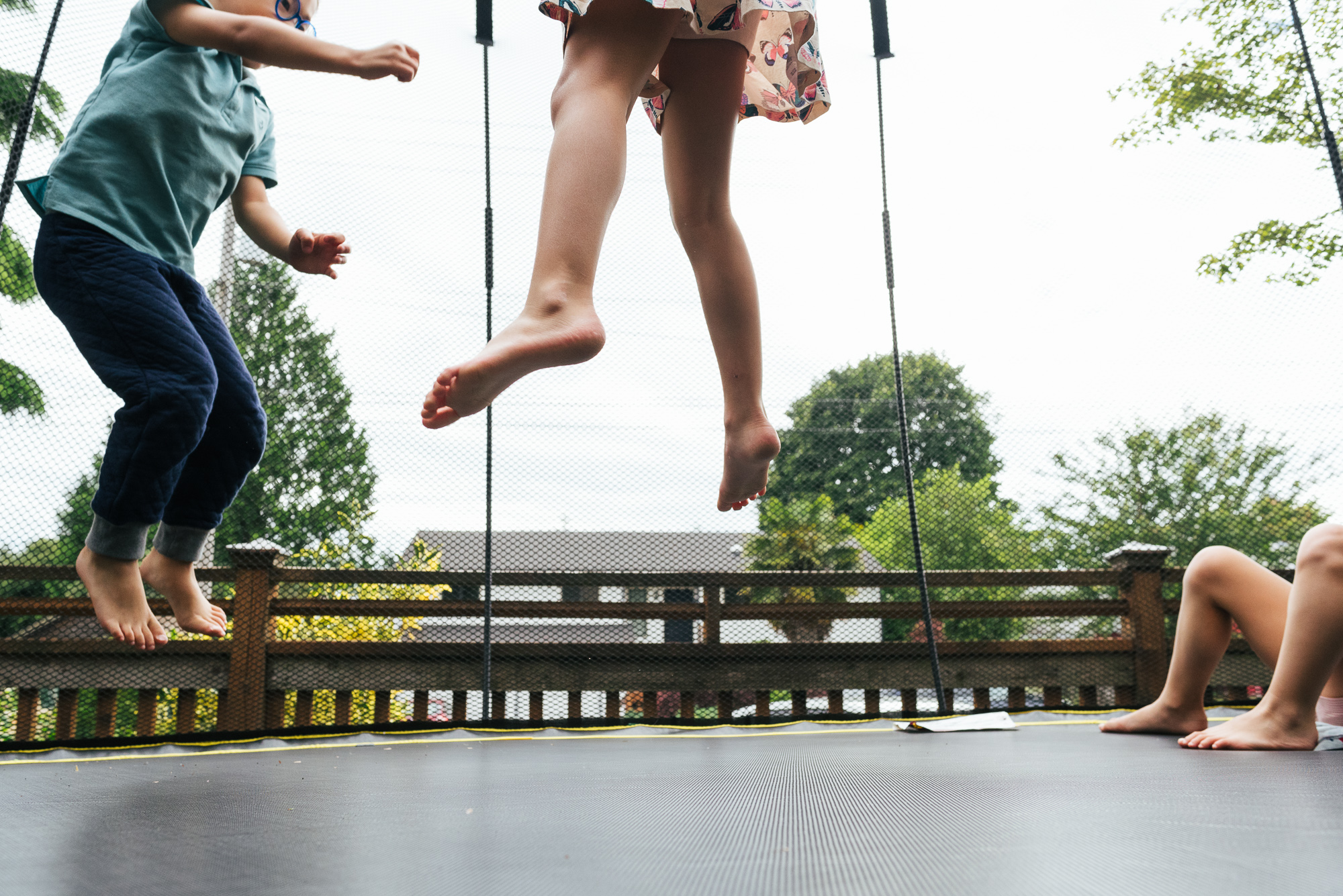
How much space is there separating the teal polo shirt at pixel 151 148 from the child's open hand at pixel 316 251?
99 millimetres

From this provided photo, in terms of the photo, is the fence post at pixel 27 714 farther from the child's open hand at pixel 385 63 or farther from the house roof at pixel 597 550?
the child's open hand at pixel 385 63

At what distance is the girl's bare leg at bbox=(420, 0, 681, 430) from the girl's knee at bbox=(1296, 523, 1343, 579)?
91 cm

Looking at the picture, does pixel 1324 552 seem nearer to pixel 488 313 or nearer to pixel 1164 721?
pixel 1164 721

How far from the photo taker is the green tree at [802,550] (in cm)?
250

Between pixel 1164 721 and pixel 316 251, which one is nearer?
pixel 316 251

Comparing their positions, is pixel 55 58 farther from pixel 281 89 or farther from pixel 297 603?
pixel 297 603

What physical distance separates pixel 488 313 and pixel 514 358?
144cm

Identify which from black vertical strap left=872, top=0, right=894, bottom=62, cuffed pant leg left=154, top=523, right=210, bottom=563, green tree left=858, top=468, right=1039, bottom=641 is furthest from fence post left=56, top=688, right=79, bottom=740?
black vertical strap left=872, top=0, right=894, bottom=62

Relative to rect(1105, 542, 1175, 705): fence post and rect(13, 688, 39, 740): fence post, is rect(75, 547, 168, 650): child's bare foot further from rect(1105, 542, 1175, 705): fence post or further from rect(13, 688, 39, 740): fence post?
rect(1105, 542, 1175, 705): fence post

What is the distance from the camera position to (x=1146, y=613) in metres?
2.47

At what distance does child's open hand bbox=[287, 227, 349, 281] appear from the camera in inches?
41.1

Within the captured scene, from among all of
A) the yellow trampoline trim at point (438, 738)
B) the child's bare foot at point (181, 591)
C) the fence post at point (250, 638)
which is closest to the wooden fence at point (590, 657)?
the fence post at point (250, 638)

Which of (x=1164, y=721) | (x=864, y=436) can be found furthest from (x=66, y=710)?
(x=1164, y=721)

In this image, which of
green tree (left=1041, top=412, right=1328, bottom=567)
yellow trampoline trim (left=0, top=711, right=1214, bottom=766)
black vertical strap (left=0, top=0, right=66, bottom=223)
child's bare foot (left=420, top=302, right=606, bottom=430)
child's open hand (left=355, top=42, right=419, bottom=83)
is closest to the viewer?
child's bare foot (left=420, top=302, right=606, bottom=430)
